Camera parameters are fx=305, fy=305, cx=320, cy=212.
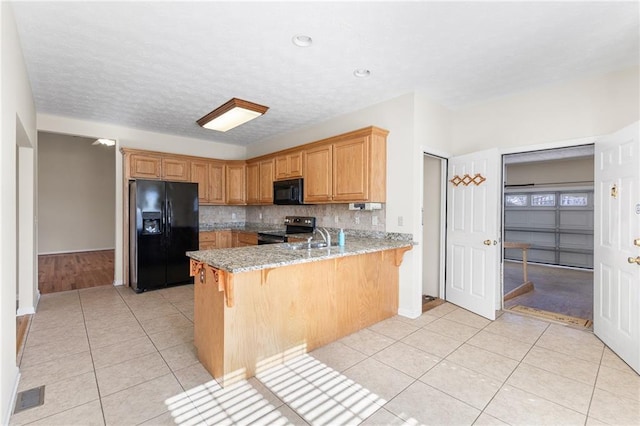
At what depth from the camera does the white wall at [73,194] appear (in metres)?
7.82

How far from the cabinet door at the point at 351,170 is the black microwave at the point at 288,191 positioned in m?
0.71

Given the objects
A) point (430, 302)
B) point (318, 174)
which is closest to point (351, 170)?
point (318, 174)

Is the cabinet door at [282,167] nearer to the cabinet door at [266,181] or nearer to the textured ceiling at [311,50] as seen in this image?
the cabinet door at [266,181]

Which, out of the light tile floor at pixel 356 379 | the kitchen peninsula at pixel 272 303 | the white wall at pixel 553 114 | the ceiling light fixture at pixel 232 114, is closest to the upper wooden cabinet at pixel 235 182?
the ceiling light fixture at pixel 232 114

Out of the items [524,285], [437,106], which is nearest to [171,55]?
[437,106]

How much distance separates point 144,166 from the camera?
16.5 feet

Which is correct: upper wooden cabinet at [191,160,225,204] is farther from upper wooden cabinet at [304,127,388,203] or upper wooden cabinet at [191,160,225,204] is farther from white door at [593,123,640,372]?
white door at [593,123,640,372]

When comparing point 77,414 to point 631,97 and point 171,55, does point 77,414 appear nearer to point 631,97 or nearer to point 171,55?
point 171,55

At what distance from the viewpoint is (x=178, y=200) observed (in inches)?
195

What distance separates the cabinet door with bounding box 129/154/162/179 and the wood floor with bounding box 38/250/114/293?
1.93 meters

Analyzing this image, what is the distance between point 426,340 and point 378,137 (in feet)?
7.64

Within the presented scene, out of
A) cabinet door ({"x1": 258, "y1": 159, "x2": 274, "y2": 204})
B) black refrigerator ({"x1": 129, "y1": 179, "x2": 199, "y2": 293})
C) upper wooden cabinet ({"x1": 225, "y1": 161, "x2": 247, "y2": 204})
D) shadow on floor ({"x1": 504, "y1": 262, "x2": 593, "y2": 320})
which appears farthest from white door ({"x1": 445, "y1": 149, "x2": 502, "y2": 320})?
black refrigerator ({"x1": 129, "y1": 179, "x2": 199, "y2": 293})

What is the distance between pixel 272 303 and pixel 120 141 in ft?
14.3

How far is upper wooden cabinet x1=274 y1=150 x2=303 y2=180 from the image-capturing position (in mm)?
4625
